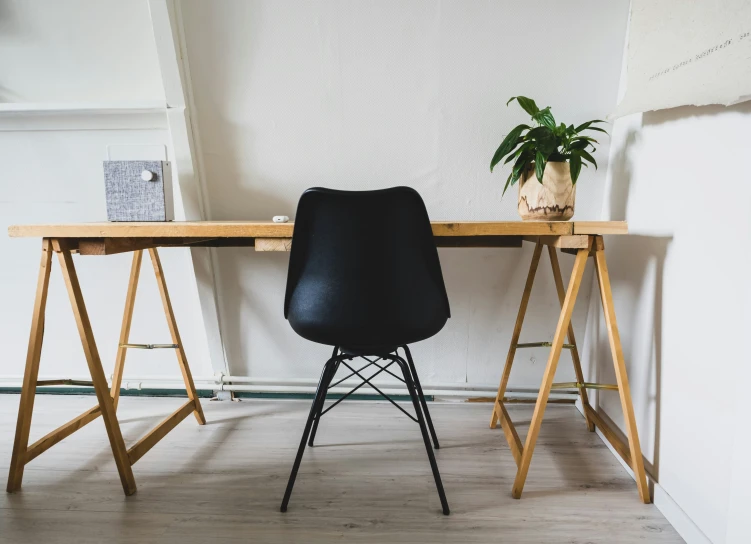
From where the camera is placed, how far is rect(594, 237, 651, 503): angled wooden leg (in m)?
1.26

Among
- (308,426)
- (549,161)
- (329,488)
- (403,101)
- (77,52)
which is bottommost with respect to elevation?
(329,488)

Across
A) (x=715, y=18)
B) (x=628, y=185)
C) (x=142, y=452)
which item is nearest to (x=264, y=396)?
(x=142, y=452)

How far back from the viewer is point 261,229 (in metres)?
1.22

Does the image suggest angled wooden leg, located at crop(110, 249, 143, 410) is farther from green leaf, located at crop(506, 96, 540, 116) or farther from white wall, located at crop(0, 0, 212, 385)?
green leaf, located at crop(506, 96, 540, 116)

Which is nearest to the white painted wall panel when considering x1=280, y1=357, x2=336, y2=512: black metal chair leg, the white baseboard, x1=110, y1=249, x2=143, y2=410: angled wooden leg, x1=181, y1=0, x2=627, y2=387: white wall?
x1=181, y1=0, x2=627, y2=387: white wall

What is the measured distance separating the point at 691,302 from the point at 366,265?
916mm

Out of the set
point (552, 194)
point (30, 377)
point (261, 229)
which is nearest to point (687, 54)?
point (552, 194)

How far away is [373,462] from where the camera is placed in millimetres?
1480

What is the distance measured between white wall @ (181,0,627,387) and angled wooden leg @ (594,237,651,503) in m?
0.60

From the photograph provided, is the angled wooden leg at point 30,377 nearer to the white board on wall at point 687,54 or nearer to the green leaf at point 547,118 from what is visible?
the green leaf at point 547,118

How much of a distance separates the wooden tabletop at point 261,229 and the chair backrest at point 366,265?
148mm

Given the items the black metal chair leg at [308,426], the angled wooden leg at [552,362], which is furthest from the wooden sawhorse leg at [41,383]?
the angled wooden leg at [552,362]

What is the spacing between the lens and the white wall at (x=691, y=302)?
99 centimetres

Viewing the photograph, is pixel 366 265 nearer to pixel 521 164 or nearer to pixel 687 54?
pixel 521 164
